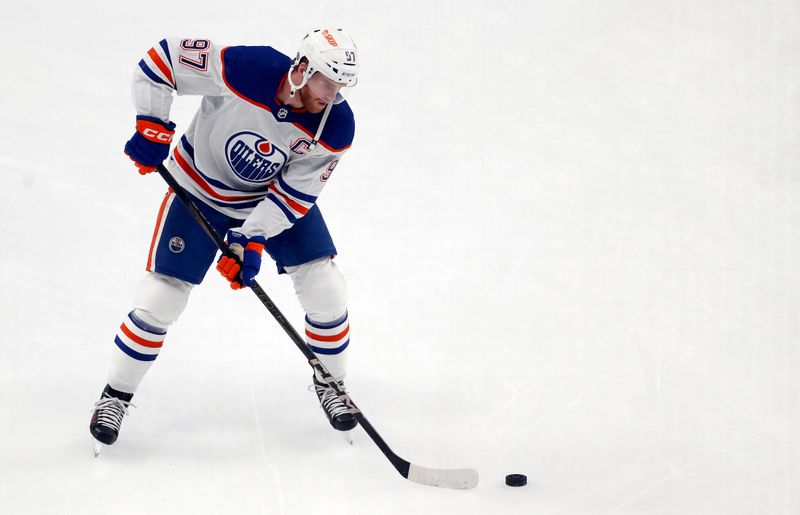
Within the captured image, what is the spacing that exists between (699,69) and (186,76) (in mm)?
3614

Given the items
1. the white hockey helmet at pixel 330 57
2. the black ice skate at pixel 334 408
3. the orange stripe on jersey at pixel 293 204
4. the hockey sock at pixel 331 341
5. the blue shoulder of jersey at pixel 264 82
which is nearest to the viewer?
the white hockey helmet at pixel 330 57

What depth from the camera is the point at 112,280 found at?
12.2 ft

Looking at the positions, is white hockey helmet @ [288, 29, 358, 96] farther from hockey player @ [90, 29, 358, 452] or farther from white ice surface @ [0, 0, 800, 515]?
white ice surface @ [0, 0, 800, 515]

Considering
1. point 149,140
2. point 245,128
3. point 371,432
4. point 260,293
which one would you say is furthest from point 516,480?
point 149,140

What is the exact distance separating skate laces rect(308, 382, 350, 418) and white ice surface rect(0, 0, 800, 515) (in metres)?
0.08

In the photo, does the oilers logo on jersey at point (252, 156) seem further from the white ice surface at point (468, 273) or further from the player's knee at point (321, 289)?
the white ice surface at point (468, 273)

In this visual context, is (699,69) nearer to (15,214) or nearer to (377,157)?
(377,157)

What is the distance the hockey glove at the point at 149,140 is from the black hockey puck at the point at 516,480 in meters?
1.32

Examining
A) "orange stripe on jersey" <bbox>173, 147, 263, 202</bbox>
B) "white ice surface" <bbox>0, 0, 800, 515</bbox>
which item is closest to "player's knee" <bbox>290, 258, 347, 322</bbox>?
"orange stripe on jersey" <bbox>173, 147, 263, 202</bbox>

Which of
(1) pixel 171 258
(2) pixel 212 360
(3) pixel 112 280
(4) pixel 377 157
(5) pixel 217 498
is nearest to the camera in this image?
(5) pixel 217 498

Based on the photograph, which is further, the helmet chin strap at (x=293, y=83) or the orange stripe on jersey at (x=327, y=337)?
the orange stripe on jersey at (x=327, y=337)

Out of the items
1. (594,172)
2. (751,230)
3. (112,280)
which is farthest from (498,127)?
(112,280)

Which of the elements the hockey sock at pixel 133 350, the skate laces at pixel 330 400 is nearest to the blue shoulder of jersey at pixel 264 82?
the hockey sock at pixel 133 350

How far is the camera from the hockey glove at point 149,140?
2725mm
